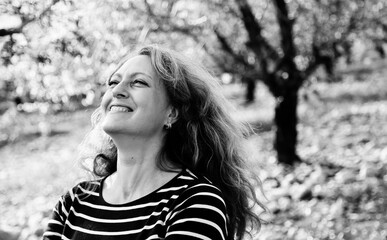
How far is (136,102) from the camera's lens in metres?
2.71

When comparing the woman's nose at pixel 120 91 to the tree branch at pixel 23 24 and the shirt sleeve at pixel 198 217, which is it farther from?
the tree branch at pixel 23 24

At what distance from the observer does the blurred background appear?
15.0 ft

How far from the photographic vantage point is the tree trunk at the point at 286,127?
860 centimetres

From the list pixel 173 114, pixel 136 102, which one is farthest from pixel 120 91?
pixel 173 114

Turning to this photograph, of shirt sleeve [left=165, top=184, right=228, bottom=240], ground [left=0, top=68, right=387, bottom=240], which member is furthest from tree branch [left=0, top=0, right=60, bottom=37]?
shirt sleeve [left=165, top=184, right=228, bottom=240]

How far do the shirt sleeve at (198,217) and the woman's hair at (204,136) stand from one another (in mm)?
349

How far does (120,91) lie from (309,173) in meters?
5.40

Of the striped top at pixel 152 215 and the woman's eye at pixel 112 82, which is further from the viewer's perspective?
the woman's eye at pixel 112 82

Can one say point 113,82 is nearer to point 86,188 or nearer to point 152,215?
point 86,188

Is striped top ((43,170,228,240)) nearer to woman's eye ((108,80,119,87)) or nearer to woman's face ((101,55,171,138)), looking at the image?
woman's face ((101,55,171,138))

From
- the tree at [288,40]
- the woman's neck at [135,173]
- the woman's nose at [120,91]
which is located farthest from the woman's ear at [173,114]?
the tree at [288,40]

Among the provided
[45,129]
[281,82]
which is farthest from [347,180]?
[45,129]

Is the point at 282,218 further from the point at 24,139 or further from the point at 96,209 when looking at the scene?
the point at 24,139

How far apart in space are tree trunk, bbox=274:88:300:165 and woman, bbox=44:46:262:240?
571 centimetres
